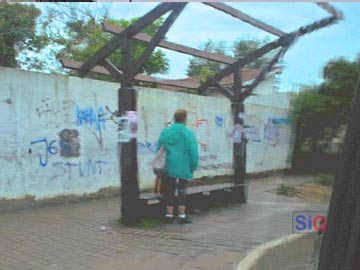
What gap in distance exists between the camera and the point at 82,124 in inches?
318

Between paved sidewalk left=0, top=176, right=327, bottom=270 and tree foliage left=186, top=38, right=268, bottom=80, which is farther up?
tree foliage left=186, top=38, right=268, bottom=80

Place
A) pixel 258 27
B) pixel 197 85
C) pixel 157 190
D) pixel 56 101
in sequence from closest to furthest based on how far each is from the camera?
pixel 258 27, pixel 157 190, pixel 56 101, pixel 197 85

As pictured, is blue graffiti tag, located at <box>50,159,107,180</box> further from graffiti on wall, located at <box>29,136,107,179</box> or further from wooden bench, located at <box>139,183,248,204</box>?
wooden bench, located at <box>139,183,248,204</box>

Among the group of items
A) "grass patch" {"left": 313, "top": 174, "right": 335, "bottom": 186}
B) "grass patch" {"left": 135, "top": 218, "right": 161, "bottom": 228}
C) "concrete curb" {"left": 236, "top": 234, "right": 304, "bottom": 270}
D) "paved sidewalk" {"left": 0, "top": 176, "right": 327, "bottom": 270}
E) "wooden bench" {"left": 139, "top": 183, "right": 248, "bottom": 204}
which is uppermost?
"grass patch" {"left": 313, "top": 174, "right": 335, "bottom": 186}

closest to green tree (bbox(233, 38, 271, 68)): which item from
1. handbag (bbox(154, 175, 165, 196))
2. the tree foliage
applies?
the tree foliage

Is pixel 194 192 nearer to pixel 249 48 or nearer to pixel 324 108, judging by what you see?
pixel 249 48

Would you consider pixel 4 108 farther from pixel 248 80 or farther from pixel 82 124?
pixel 248 80

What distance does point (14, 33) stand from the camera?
8648 millimetres

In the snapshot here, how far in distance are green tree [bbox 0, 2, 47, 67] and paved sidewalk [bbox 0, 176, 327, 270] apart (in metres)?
3.27

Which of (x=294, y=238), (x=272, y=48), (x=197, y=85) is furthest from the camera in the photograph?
(x=197, y=85)

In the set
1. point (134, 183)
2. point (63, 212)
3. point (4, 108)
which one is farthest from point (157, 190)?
point (4, 108)

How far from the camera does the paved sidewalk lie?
4.71m

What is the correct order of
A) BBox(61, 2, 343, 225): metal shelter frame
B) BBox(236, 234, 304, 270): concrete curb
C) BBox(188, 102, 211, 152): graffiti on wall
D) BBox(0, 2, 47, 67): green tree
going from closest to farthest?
BBox(236, 234, 304, 270): concrete curb → BBox(61, 2, 343, 225): metal shelter frame → BBox(0, 2, 47, 67): green tree → BBox(188, 102, 211, 152): graffiti on wall

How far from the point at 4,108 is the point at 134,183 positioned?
240 centimetres
